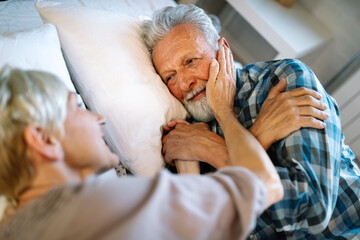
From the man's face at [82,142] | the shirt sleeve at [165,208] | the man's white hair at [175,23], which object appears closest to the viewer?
the shirt sleeve at [165,208]

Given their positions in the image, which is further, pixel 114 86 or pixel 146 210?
pixel 114 86

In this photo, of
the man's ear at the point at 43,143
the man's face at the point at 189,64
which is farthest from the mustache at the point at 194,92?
the man's ear at the point at 43,143

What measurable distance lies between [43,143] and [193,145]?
21.0 inches

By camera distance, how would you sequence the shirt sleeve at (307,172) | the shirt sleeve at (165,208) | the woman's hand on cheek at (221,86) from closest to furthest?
the shirt sleeve at (165,208), the shirt sleeve at (307,172), the woman's hand on cheek at (221,86)

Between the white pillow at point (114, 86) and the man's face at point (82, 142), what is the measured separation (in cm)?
30

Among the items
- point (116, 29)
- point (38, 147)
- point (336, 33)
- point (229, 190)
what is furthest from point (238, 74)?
point (336, 33)

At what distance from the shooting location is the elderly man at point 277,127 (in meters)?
0.73

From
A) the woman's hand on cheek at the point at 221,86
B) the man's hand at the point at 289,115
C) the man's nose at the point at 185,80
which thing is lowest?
the man's nose at the point at 185,80

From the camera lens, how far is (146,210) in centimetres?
39

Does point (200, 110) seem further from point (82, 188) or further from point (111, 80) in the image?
point (82, 188)

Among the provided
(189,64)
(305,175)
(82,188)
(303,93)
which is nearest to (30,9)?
(189,64)

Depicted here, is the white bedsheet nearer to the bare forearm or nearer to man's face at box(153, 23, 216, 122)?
man's face at box(153, 23, 216, 122)

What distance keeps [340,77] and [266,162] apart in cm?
172

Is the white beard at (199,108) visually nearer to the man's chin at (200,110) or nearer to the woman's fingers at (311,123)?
the man's chin at (200,110)
